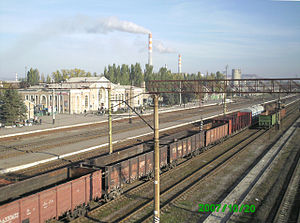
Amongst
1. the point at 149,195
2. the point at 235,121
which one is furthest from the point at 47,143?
the point at 235,121

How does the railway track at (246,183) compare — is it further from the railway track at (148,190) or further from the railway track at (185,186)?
the railway track at (148,190)

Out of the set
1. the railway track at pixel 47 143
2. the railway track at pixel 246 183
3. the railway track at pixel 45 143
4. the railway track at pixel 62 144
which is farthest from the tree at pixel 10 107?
the railway track at pixel 246 183

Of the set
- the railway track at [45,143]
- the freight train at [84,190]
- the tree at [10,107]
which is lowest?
the railway track at [45,143]

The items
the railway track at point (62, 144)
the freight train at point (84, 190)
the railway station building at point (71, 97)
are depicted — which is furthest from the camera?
the railway station building at point (71, 97)

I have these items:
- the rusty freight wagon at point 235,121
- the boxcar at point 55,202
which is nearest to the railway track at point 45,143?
the rusty freight wagon at point 235,121

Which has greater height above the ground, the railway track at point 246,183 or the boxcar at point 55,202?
the boxcar at point 55,202

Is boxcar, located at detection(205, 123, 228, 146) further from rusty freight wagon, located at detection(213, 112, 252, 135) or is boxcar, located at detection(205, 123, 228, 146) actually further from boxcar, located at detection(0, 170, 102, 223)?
boxcar, located at detection(0, 170, 102, 223)

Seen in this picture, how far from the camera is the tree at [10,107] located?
4434 centimetres

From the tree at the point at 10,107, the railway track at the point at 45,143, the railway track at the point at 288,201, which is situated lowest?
the railway track at the point at 288,201

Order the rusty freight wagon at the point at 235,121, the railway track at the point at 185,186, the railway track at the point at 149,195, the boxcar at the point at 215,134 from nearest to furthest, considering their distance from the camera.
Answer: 1. the railway track at the point at 149,195
2. the railway track at the point at 185,186
3. the boxcar at the point at 215,134
4. the rusty freight wagon at the point at 235,121

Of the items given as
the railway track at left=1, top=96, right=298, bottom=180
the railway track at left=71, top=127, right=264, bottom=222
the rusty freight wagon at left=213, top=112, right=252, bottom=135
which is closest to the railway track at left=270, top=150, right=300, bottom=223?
the railway track at left=71, top=127, right=264, bottom=222

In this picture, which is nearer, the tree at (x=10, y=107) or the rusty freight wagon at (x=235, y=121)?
the rusty freight wagon at (x=235, y=121)
